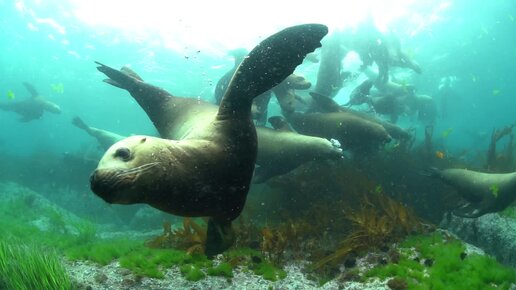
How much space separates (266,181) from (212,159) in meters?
5.10

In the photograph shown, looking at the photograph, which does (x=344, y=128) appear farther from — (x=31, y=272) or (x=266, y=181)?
(x=31, y=272)

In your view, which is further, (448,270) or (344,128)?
(344,128)

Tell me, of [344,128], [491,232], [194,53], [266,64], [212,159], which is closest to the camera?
[212,159]

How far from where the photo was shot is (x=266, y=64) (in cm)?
380

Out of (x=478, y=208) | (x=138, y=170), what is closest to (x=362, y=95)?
(x=478, y=208)

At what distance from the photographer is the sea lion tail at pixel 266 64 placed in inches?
147

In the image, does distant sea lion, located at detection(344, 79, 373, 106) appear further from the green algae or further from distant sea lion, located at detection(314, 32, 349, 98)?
the green algae

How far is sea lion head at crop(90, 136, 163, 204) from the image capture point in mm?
2283

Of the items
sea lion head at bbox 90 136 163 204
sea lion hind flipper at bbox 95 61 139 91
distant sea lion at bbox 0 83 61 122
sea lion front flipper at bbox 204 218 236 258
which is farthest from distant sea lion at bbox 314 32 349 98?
distant sea lion at bbox 0 83 61 122

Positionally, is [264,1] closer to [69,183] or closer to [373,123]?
[373,123]

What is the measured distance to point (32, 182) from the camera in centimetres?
2058

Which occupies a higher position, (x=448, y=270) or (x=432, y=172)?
(x=432, y=172)

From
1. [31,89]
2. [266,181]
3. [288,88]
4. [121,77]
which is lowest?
[266,181]

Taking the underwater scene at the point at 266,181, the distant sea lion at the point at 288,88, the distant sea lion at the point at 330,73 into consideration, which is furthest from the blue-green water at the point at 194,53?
the distant sea lion at the point at 288,88
